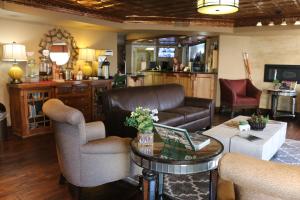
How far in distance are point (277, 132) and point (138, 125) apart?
8.06ft

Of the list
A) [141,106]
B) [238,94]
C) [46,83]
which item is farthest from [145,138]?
[238,94]

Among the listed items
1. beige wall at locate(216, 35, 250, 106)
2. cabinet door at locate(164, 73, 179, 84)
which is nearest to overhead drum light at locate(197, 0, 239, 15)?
beige wall at locate(216, 35, 250, 106)

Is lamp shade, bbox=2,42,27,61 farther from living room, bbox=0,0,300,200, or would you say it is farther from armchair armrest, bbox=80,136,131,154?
armchair armrest, bbox=80,136,131,154

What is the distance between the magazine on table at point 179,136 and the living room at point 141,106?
2cm

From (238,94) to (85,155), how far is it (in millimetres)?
5443

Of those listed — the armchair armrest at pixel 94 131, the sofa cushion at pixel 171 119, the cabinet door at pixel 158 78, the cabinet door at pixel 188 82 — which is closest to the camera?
the armchair armrest at pixel 94 131

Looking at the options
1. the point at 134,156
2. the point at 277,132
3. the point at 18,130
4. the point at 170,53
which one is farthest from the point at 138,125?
the point at 170,53

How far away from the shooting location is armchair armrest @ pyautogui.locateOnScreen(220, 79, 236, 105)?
6332 millimetres

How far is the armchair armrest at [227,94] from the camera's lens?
6.33 meters

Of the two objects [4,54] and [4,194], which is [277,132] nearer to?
[4,194]

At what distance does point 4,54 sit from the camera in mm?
4418

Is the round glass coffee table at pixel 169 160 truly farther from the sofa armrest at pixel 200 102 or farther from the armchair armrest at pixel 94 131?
the sofa armrest at pixel 200 102

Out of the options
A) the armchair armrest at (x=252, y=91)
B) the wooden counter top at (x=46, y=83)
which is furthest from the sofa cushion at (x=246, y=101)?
the wooden counter top at (x=46, y=83)

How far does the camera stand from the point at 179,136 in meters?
1.94
